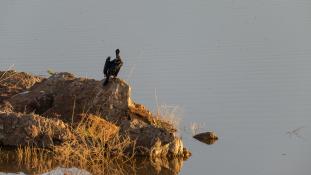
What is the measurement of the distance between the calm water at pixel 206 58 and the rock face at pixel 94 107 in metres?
0.56

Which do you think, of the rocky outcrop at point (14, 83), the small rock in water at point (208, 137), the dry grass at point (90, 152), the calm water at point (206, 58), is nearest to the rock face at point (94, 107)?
the rocky outcrop at point (14, 83)

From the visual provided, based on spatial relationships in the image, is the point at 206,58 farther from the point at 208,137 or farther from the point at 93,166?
the point at 93,166

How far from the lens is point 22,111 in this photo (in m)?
13.2

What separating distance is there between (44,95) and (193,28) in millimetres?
10012

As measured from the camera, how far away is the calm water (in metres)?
13.0

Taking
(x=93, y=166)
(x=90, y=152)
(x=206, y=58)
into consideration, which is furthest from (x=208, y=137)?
(x=206, y=58)

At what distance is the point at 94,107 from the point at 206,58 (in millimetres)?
6849

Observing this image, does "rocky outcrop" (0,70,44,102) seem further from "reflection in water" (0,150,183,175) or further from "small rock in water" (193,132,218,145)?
"small rock in water" (193,132,218,145)

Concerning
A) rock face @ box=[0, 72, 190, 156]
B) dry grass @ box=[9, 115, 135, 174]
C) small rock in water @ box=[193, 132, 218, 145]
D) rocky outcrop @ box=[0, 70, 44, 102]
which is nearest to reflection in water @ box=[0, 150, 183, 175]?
dry grass @ box=[9, 115, 135, 174]

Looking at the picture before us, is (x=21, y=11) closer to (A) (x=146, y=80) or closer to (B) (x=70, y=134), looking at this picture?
(A) (x=146, y=80)

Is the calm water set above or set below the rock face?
above

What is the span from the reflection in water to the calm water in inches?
11.6

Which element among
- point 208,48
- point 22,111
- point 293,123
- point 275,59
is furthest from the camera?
point 208,48

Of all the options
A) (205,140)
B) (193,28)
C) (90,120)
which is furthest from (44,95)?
(193,28)
